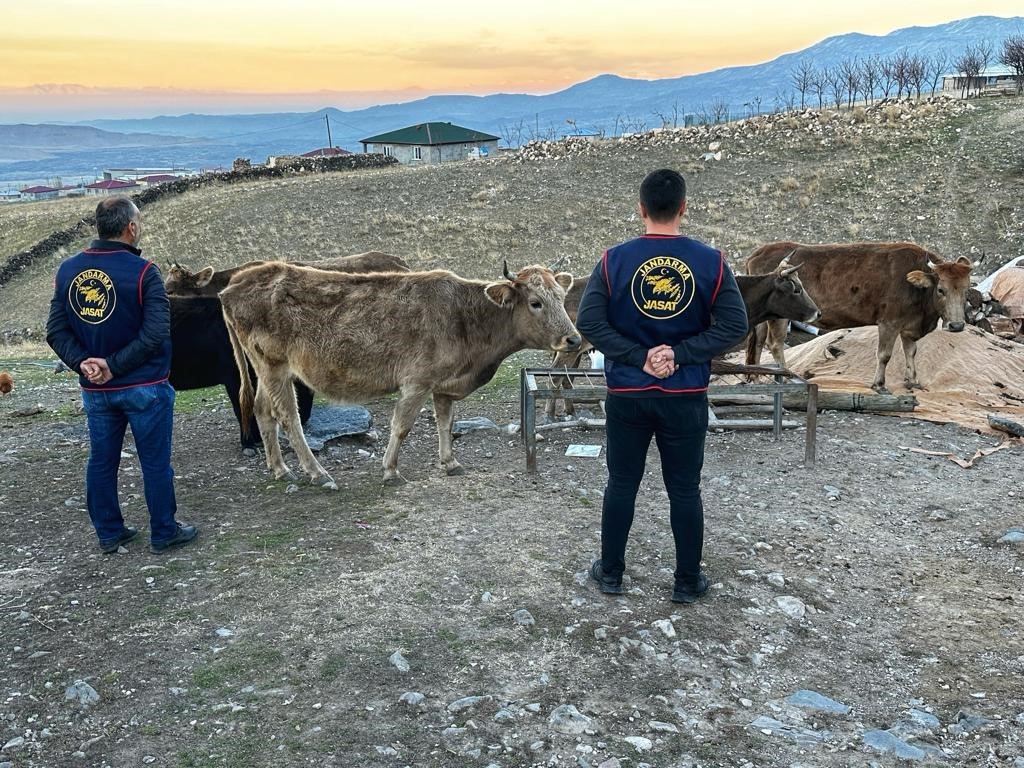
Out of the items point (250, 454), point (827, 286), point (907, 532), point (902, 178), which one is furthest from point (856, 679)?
point (902, 178)

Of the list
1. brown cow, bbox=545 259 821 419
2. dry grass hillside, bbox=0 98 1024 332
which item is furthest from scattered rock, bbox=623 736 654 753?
dry grass hillside, bbox=0 98 1024 332

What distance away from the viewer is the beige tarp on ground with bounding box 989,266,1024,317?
1558cm

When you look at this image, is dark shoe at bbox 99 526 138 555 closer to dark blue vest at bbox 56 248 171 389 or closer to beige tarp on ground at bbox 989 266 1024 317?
dark blue vest at bbox 56 248 171 389

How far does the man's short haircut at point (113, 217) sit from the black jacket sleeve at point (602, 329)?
3.44 meters

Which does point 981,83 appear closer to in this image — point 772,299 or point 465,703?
point 772,299

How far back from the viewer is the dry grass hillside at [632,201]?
29703mm

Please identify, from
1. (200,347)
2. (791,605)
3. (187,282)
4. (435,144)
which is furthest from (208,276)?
(435,144)

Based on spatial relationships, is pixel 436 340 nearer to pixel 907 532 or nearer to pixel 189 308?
pixel 189 308

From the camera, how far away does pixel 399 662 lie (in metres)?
5.23

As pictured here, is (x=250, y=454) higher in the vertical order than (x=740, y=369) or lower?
lower

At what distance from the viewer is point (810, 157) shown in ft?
121

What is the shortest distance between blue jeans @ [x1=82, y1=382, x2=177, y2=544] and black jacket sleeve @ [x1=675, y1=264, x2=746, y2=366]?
3940mm

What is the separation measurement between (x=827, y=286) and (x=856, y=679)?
8.97m

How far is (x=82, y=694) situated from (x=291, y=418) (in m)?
4.21
